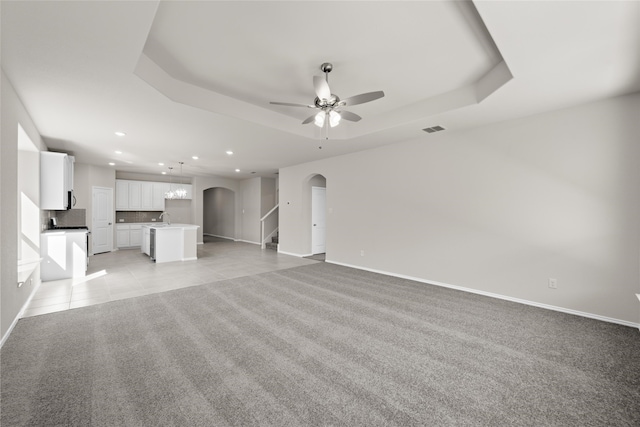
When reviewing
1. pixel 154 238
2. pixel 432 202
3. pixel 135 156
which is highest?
pixel 135 156

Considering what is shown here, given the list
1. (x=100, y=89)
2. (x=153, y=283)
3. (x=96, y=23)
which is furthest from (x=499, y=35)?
(x=153, y=283)

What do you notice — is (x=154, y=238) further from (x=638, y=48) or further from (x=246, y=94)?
(x=638, y=48)

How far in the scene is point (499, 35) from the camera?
87.8 inches

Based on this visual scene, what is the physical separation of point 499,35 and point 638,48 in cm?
139

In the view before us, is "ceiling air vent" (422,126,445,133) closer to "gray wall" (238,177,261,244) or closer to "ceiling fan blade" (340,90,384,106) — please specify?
"ceiling fan blade" (340,90,384,106)

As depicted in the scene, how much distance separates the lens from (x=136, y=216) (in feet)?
31.4

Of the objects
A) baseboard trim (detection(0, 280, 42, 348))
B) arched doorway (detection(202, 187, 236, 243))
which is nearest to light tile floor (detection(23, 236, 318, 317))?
baseboard trim (detection(0, 280, 42, 348))

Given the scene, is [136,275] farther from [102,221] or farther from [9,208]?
[102,221]

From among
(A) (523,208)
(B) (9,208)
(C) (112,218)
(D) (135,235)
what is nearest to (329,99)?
(A) (523,208)

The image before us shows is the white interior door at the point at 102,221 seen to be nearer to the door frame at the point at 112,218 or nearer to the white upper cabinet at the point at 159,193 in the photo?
the door frame at the point at 112,218

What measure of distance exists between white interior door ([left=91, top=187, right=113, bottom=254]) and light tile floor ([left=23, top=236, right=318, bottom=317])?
0.40m

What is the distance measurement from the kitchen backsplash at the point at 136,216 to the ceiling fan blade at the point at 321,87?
31.5ft

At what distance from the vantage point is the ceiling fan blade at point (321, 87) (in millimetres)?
2607

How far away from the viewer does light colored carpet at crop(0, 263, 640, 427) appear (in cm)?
176
